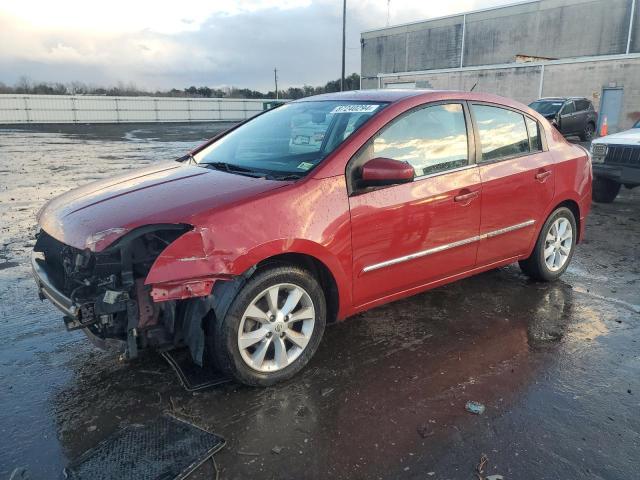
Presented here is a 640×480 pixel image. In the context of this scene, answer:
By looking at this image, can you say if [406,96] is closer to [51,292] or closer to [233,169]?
[233,169]

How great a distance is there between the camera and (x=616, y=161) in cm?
848

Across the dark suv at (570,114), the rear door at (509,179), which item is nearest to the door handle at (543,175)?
the rear door at (509,179)

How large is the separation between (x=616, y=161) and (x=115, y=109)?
3720cm

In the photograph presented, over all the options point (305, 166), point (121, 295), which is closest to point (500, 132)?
point (305, 166)

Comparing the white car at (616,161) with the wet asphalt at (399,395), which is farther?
the white car at (616,161)

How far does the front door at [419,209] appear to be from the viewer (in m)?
3.40

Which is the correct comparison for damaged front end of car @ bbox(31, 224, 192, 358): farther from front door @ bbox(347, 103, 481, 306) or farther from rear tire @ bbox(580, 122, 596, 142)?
rear tire @ bbox(580, 122, 596, 142)

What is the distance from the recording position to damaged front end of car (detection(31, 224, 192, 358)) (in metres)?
2.74

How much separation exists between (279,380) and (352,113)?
195 cm

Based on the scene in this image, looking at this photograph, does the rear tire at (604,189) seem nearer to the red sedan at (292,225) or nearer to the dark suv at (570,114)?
the red sedan at (292,225)

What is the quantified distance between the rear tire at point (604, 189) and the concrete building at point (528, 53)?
2094cm

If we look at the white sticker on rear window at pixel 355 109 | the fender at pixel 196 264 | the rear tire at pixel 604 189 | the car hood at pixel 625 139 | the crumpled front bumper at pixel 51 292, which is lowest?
the rear tire at pixel 604 189

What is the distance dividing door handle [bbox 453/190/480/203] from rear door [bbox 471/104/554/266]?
115 millimetres

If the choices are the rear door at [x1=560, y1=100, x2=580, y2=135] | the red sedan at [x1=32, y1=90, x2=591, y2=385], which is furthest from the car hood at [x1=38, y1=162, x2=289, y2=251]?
the rear door at [x1=560, y1=100, x2=580, y2=135]
